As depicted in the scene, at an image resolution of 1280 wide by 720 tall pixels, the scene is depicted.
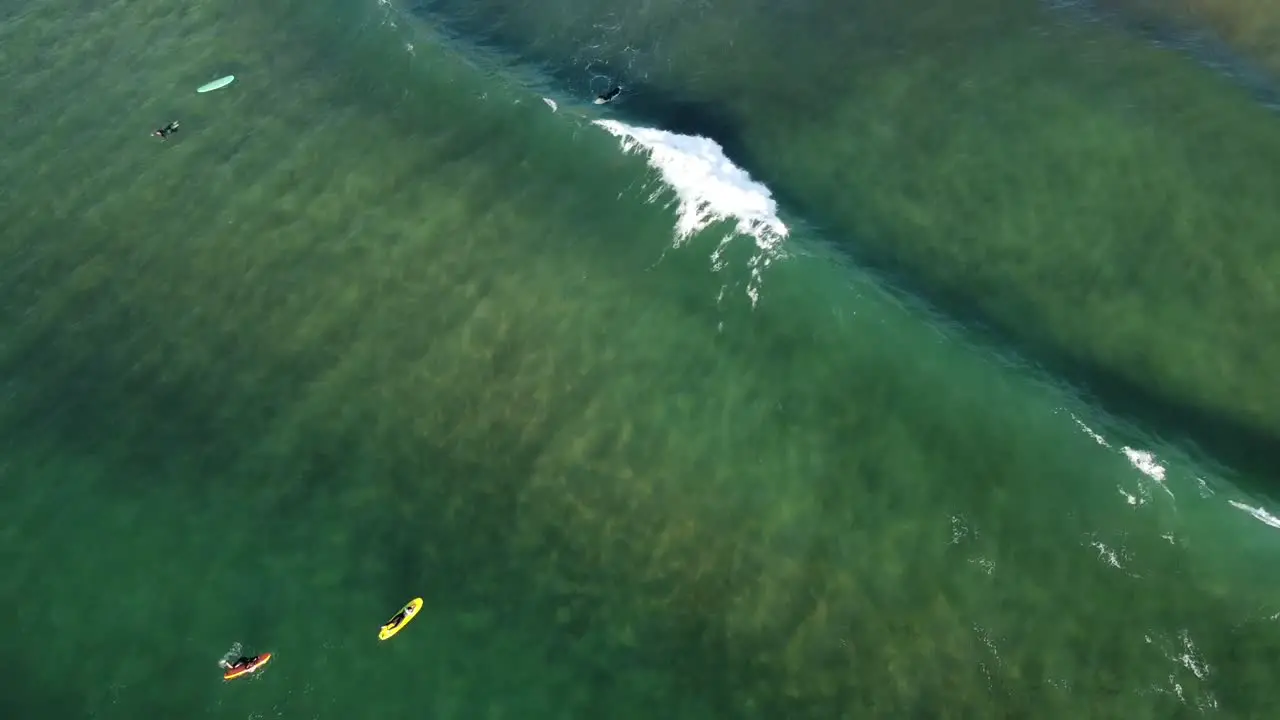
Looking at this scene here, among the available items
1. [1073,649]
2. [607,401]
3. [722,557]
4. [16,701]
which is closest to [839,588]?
[722,557]

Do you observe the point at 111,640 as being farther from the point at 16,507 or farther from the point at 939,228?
the point at 939,228

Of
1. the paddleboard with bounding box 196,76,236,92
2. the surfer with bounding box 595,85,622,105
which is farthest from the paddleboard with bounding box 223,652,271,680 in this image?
the paddleboard with bounding box 196,76,236,92

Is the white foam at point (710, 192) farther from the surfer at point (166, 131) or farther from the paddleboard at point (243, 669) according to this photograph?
the surfer at point (166, 131)

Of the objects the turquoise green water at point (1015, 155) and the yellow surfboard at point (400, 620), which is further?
the turquoise green water at point (1015, 155)

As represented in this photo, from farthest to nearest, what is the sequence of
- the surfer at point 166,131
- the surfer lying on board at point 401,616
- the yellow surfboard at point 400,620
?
the surfer at point 166,131 < the surfer lying on board at point 401,616 < the yellow surfboard at point 400,620

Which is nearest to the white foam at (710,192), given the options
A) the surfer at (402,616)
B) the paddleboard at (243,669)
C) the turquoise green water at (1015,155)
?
the turquoise green water at (1015,155)

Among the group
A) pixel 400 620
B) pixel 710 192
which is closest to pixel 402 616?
pixel 400 620
